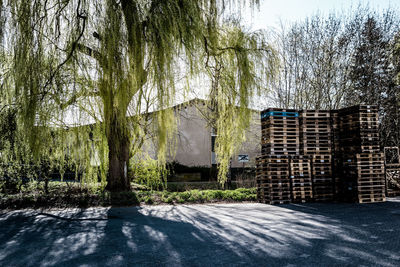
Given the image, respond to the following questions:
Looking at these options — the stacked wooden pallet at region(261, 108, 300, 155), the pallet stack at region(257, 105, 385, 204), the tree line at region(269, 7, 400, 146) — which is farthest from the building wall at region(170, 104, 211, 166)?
A: the stacked wooden pallet at region(261, 108, 300, 155)

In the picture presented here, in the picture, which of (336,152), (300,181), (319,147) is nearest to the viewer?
(300,181)

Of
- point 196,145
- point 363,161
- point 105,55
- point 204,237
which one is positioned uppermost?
point 105,55

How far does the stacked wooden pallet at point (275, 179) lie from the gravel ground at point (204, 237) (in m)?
1.37

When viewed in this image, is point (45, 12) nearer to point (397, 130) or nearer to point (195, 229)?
point (195, 229)

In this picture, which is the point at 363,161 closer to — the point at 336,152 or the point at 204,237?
the point at 336,152

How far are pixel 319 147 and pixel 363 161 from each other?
4.47 ft

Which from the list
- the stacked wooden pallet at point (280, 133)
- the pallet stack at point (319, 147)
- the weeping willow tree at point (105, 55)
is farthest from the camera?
the pallet stack at point (319, 147)

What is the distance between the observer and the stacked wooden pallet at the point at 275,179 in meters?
10.0

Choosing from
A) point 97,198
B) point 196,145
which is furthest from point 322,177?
point 196,145

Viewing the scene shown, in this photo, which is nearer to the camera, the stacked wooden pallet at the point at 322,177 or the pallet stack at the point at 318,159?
the pallet stack at the point at 318,159

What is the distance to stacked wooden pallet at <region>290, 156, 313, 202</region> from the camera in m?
10.2

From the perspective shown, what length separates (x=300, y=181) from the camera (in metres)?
10.2

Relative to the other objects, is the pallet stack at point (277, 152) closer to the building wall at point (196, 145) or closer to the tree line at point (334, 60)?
the tree line at point (334, 60)

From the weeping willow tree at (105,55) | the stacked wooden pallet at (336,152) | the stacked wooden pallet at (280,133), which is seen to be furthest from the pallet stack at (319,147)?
the weeping willow tree at (105,55)
